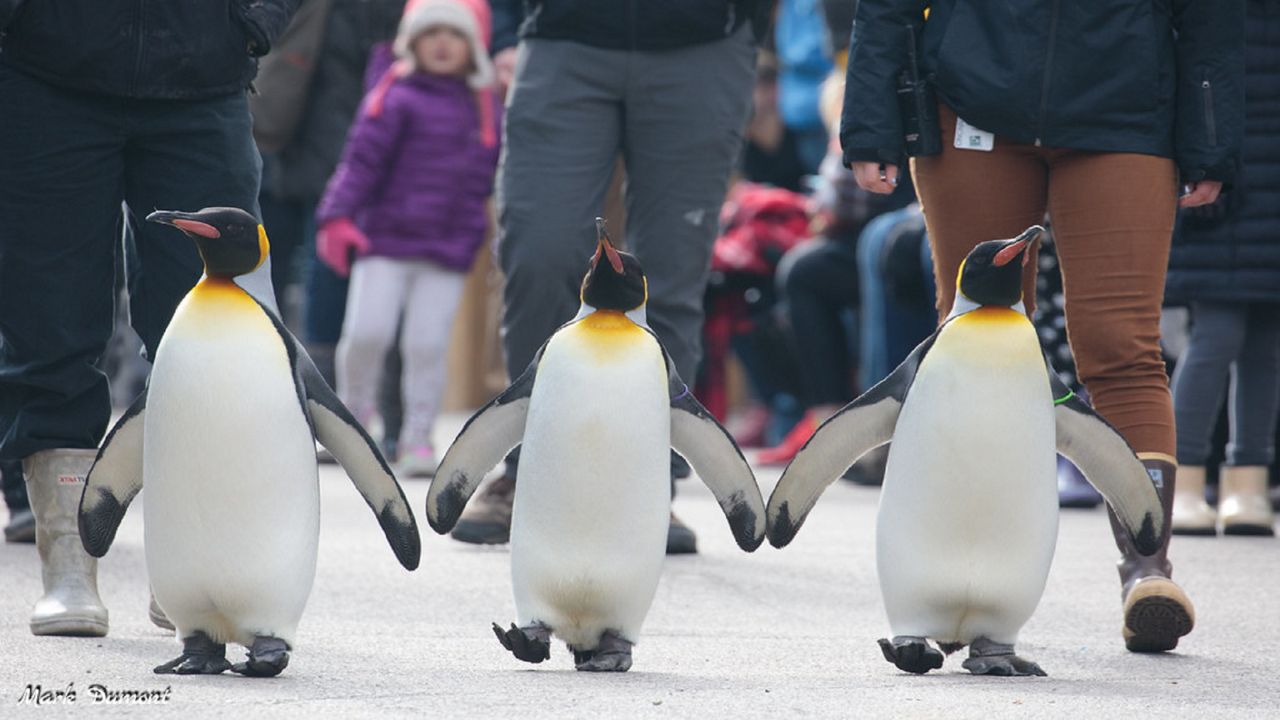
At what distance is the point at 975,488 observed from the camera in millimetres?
3268

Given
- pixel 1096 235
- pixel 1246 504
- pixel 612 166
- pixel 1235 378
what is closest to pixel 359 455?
pixel 1096 235

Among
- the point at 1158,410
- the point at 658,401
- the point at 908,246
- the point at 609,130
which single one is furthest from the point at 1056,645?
the point at 908,246

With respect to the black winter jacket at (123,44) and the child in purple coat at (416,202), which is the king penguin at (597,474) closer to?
the black winter jacket at (123,44)

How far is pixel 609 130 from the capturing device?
492cm

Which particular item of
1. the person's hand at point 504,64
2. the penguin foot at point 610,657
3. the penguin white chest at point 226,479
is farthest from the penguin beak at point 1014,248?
the person's hand at point 504,64

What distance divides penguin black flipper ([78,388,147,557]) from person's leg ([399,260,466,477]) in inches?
164

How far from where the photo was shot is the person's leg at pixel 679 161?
4.89 m

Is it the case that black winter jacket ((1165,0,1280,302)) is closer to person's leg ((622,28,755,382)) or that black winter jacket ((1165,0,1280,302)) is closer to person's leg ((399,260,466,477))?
person's leg ((622,28,755,382))

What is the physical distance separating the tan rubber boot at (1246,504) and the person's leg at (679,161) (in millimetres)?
1778

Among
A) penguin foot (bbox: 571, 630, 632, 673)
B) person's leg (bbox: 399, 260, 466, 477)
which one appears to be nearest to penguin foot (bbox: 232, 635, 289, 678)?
penguin foot (bbox: 571, 630, 632, 673)

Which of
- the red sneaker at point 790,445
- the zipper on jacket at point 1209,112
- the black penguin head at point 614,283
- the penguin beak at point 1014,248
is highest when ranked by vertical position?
the zipper on jacket at point 1209,112

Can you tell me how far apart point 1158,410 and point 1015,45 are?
0.76m

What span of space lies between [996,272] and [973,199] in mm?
502

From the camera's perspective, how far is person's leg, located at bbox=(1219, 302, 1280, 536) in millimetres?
5703
